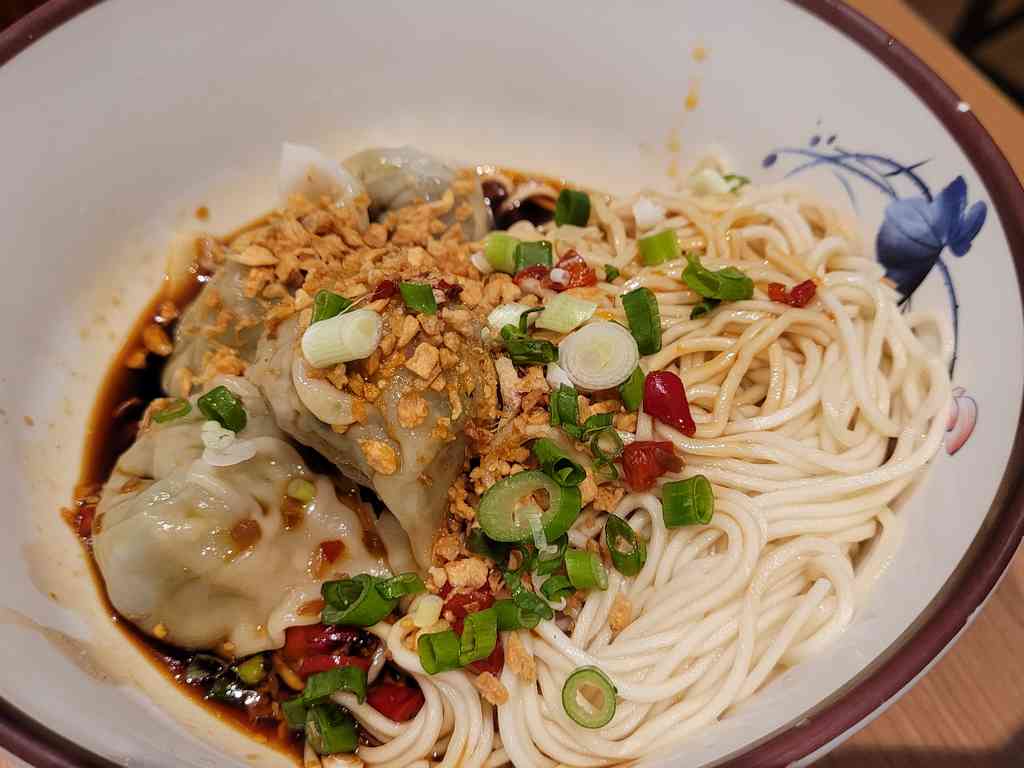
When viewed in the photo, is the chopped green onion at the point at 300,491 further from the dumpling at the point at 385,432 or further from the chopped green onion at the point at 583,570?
the chopped green onion at the point at 583,570

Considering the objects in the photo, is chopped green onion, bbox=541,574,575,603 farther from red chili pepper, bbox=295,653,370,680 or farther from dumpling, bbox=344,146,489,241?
dumpling, bbox=344,146,489,241

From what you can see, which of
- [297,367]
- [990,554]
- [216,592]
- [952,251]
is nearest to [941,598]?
[990,554]

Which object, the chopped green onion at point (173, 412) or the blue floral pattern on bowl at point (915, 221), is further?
the chopped green onion at point (173, 412)

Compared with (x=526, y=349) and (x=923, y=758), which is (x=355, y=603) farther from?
(x=923, y=758)

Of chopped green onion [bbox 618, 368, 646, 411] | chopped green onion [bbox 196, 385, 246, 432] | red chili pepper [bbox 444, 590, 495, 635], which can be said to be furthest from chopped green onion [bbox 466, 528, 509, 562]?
chopped green onion [bbox 196, 385, 246, 432]

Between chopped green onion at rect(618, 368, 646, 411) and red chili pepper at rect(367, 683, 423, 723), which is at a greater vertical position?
chopped green onion at rect(618, 368, 646, 411)

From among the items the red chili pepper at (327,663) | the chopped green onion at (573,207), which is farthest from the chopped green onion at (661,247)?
the red chili pepper at (327,663)
